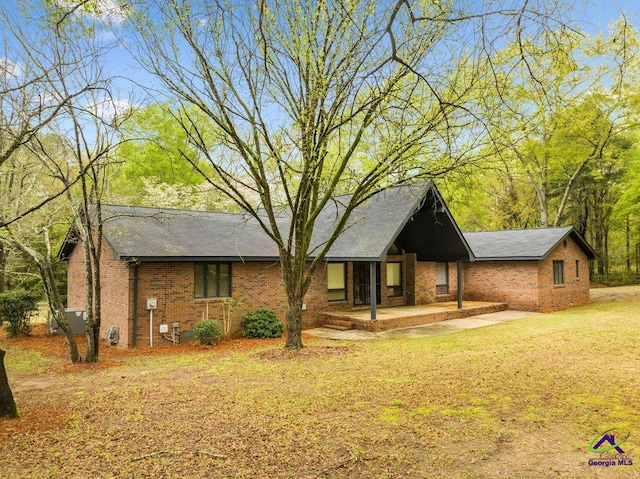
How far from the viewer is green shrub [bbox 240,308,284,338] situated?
549 inches

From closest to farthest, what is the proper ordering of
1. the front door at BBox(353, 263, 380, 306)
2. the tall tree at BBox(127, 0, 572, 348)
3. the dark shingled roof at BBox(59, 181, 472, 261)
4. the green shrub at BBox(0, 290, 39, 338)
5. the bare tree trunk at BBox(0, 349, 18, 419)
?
the bare tree trunk at BBox(0, 349, 18, 419), the tall tree at BBox(127, 0, 572, 348), the dark shingled roof at BBox(59, 181, 472, 261), the green shrub at BBox(0, 290, 39, 338), the front door at BBox(353, 263, 380, 306)

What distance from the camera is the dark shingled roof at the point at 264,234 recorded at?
12969mm

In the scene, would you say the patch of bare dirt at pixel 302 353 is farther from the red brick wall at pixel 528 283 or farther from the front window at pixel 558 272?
the front window at pixel 558 272

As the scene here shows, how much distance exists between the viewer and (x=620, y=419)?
5.54 m

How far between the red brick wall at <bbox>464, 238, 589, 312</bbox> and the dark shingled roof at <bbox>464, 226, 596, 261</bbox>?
515mm

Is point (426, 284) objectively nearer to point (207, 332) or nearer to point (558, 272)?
point (558, 272)

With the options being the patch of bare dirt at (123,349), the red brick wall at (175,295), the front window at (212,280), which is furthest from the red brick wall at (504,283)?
the front window at (212,280)

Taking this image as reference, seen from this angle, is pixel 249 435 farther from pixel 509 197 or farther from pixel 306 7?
pixel 509 197

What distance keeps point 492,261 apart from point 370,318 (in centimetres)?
917

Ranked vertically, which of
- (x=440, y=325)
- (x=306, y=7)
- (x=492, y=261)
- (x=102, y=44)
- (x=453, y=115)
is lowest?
(x=440, y=325)

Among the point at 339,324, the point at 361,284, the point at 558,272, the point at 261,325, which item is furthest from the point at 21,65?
the point at 558,272

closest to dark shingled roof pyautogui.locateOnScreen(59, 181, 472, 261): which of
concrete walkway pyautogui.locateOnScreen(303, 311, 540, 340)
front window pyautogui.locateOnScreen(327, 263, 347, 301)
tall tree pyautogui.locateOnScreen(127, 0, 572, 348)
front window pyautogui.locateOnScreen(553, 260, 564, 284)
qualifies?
front window pyautogui.locateOnScreen(327, 263, 347, 301)

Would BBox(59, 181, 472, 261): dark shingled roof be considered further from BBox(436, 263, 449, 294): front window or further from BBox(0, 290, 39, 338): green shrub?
BBox(0, 290, 39, 338): green shrub

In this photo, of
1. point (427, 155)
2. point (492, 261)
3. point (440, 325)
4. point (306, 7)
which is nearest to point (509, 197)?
point (492, 261)
